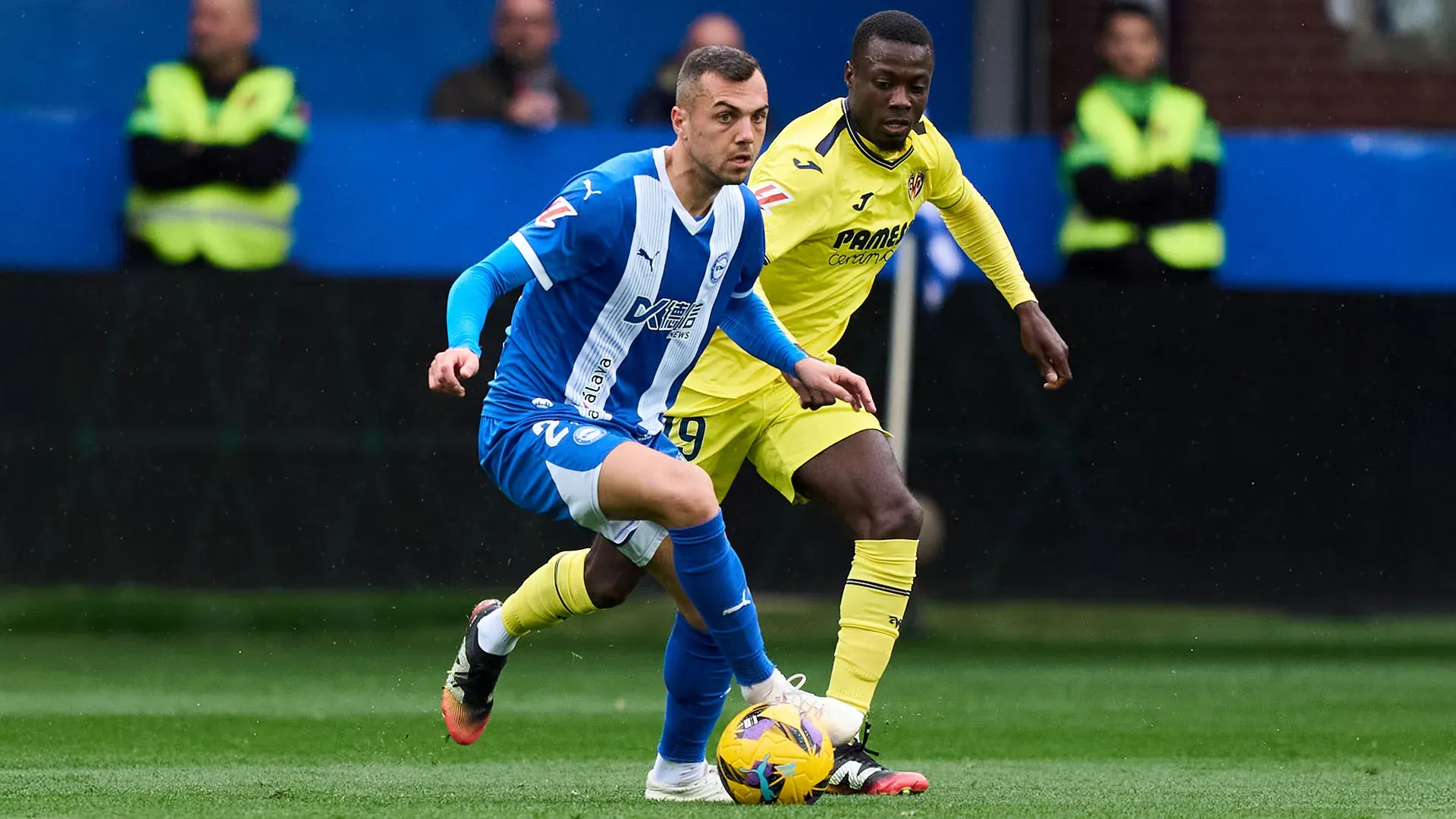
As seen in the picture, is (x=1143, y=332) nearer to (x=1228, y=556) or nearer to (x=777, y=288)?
(x=1228, y=556)

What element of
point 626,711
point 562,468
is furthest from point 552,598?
point 626,711

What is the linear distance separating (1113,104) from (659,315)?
19.1 ft

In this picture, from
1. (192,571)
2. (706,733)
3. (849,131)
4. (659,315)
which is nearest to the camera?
(659,315)

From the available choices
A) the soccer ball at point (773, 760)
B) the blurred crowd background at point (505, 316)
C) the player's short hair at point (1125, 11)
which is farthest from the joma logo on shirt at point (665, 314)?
the player's short hair at point (1125, 11)

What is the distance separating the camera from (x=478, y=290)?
511 centimetres

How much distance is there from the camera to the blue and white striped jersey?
536cm

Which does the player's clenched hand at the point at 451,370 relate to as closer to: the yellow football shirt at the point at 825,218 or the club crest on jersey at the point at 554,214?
the club crest on jersey at the point at 554,214

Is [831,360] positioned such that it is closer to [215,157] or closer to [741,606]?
[741,606]

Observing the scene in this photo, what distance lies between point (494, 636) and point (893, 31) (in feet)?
6.55

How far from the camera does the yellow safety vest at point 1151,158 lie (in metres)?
10.6

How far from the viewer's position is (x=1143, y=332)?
1055 cm

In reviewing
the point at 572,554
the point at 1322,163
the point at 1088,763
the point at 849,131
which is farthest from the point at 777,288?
the point at 1322,163

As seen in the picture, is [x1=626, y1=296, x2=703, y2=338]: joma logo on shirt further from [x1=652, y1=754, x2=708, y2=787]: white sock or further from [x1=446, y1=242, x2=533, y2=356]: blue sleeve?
[x1=652, y1=754, x2=708, y2=787]: white sock

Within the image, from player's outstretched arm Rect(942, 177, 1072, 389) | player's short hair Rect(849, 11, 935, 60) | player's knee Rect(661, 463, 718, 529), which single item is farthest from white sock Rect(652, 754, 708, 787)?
player's short hair Rect(849, 11, 935, 60)
